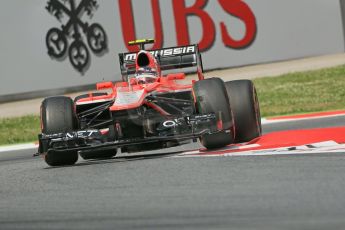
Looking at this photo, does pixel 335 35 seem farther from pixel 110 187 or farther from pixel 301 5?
pixel 110 187

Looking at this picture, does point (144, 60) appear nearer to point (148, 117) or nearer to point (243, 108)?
point (148, 117)

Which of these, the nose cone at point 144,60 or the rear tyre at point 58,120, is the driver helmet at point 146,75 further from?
the rear tyre at point 58,120

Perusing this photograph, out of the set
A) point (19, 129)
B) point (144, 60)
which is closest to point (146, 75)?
point (144, 60)

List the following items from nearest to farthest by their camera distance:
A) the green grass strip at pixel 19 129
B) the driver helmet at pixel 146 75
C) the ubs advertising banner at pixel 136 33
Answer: the driver helmet at pixel 146 75, the green grass strip at pixel 19 129, the ubs advertising banner at pixel 136 33

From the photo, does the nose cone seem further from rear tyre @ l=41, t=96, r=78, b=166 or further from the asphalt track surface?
the asphalt track surface

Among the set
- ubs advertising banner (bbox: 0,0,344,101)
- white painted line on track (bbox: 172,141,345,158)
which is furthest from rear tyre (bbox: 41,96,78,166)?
ubs advertising banner (bbox: 0,0,344,101)

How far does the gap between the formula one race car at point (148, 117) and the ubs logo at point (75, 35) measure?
15.2 meters

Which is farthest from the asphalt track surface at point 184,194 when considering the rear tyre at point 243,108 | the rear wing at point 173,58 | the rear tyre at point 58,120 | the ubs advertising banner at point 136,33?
the ubs advertising banner at point 136,33

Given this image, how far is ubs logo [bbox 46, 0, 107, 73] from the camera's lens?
1108 inches

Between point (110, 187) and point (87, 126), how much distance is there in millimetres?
3700

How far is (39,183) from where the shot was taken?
9.87 meters

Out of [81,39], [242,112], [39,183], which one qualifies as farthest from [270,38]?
[39,183]

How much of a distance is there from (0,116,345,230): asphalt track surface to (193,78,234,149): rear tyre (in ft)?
2.19

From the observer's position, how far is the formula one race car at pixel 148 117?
1159 cm
